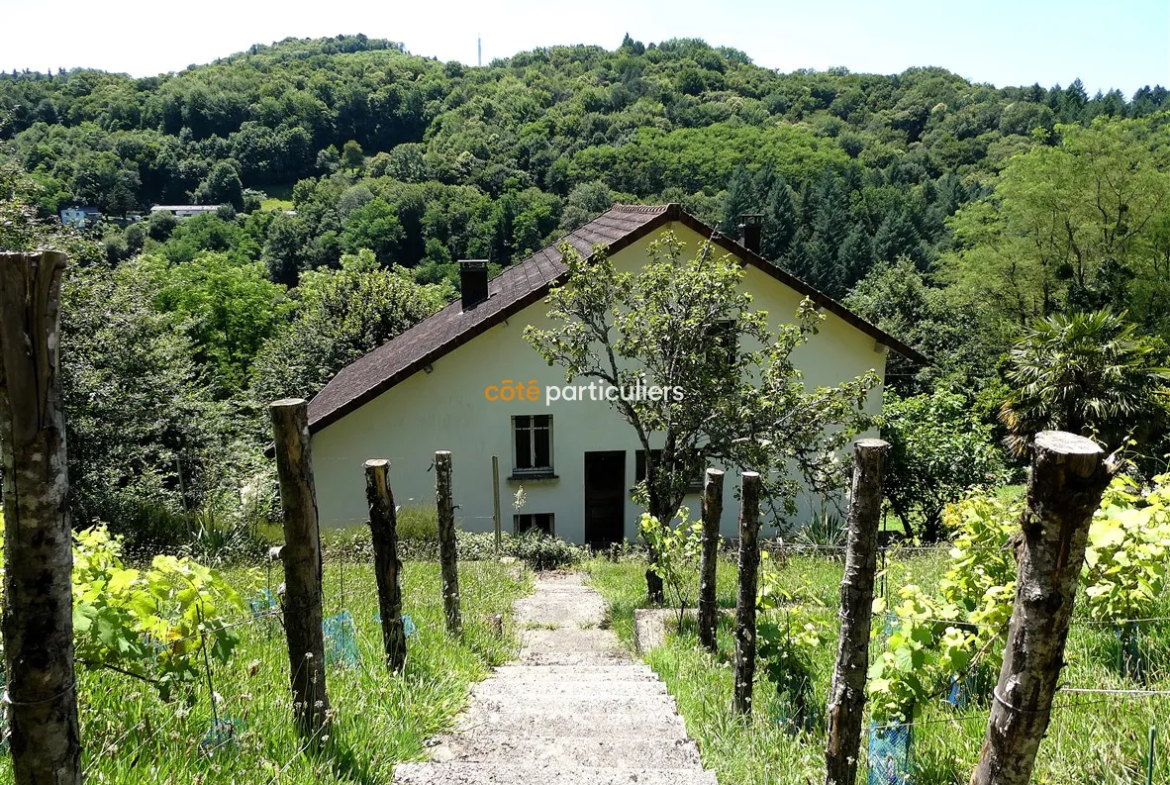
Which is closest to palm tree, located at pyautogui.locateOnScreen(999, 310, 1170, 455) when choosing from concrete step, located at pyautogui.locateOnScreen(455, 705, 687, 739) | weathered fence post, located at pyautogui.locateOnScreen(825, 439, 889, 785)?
concrete step, located at pyautogui.locateOnScreen(455, 705, 687, 739)

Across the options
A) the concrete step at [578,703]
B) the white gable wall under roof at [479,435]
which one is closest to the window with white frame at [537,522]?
the white gable wall under roof at [479,435]

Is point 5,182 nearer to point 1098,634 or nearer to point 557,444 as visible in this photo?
point 557,444

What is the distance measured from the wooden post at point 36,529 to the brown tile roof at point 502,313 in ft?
34.9

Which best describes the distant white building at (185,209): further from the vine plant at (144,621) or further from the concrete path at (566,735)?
the vine plant at (144,621)

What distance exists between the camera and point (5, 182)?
41.7 ft

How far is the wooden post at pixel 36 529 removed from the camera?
74.9 inches

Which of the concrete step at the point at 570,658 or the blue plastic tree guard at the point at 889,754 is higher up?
the blue plastic tree guard at the point at 889,754

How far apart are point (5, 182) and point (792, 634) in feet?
48.1

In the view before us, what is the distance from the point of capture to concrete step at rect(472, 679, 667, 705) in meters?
4.63

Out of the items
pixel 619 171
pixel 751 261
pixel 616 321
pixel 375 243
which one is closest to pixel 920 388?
pixel 751 261

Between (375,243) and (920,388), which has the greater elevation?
(375,243)

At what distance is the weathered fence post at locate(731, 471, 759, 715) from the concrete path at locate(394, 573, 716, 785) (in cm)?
42

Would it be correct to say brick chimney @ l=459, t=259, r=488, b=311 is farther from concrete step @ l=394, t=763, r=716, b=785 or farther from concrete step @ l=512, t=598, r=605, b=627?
concrete step @ l=394, t=763, r=716, b=785

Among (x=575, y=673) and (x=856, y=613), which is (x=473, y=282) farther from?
(x=856, y=613)
